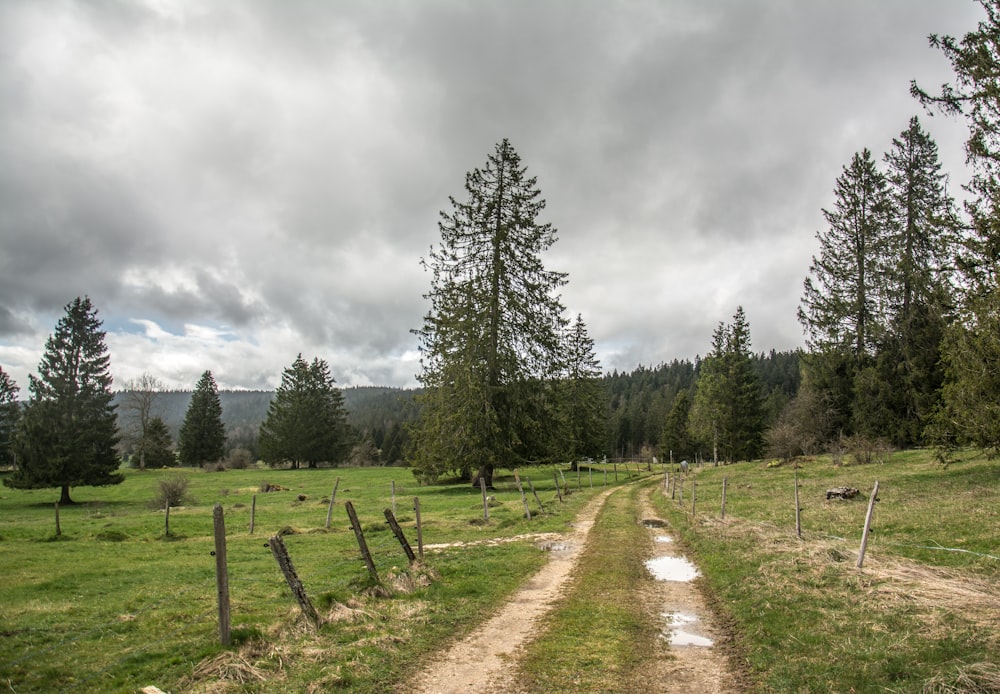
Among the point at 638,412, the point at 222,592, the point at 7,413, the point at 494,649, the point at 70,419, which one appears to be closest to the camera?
the point at 222,592

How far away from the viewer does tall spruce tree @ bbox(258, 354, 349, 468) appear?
79.4 metres

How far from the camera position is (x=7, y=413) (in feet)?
256

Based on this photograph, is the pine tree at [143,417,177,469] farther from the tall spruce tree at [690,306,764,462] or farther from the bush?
the tall spruce tree at [690,306,764,462]

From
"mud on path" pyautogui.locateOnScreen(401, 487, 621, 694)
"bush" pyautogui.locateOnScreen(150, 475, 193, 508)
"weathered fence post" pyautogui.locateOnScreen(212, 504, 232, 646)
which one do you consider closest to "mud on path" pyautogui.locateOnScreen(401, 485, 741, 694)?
"mud on path" pyautogui.locateOnScreen(401, 487, 621, 694)

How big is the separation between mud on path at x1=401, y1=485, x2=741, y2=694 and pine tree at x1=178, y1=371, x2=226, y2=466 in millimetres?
83596

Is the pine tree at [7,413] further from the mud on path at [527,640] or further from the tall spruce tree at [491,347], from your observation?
the mud on path at [527,640]

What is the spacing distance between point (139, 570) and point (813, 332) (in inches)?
1660

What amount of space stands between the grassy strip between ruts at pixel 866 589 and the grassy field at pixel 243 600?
4841 millimetres

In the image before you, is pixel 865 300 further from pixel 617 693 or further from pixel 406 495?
pixel 617 693

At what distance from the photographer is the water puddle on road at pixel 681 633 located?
818 centimetres

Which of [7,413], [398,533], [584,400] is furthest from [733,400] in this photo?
[7,413]

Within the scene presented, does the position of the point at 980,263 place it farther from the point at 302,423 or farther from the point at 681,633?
the point at 302,423

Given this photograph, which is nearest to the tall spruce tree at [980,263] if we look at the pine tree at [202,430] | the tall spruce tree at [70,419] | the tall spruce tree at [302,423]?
the tall spruce tree at [70,419]

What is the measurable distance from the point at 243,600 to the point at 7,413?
307 feet
